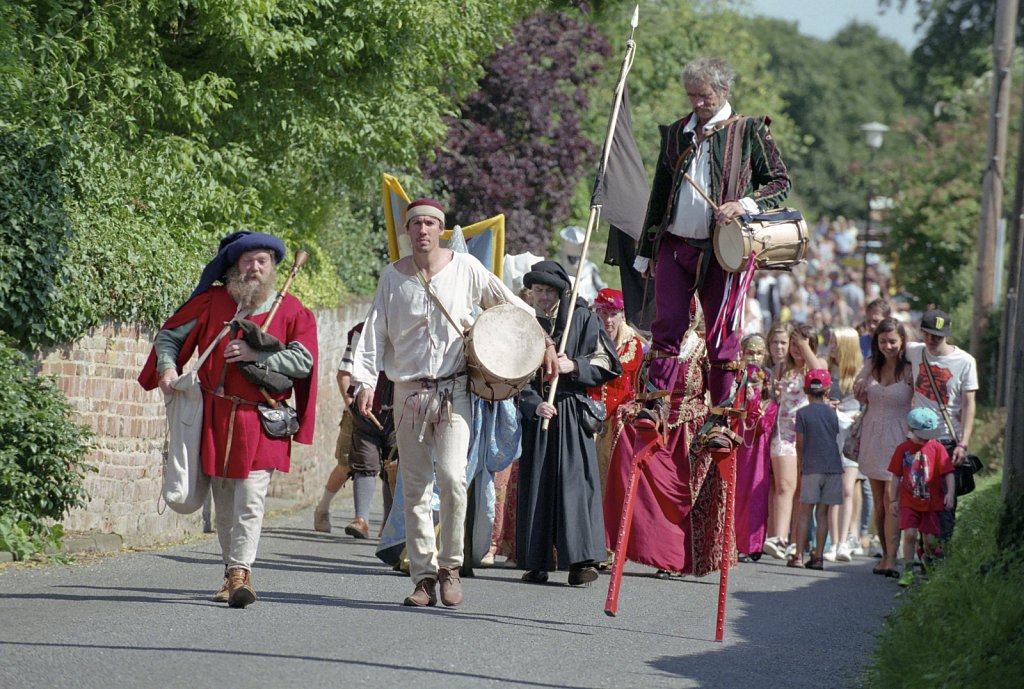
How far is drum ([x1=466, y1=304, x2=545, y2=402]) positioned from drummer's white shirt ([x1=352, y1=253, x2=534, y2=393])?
129 millimetres

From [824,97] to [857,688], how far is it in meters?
90.1

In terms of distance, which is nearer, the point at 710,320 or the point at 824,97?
the point at 710,320

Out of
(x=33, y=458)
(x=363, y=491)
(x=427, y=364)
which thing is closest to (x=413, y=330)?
(x=427, y=364)

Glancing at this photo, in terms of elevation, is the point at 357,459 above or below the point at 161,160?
below

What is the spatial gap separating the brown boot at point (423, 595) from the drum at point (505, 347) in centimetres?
124

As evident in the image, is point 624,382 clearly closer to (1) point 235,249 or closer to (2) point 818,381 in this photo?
(2) point 818,381

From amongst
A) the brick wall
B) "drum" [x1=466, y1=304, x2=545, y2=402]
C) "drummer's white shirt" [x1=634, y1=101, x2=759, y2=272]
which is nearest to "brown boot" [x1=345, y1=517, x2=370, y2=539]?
the brick wall

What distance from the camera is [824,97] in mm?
95438

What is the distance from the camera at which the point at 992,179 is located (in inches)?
936

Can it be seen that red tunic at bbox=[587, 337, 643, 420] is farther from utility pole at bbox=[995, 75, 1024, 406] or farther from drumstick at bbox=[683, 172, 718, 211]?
utility pole at bbox=[995, 75, 1024, 406]

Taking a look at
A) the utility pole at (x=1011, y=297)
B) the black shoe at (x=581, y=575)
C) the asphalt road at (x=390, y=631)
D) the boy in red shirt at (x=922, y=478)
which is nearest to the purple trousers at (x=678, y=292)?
the asphalt road at (x=390, y=631)

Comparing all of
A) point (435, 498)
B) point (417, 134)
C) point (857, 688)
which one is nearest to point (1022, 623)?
point (857, 688)

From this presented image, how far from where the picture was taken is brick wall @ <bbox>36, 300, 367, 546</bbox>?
12.4 metres

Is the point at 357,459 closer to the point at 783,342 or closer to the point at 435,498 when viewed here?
the point at 435,498
